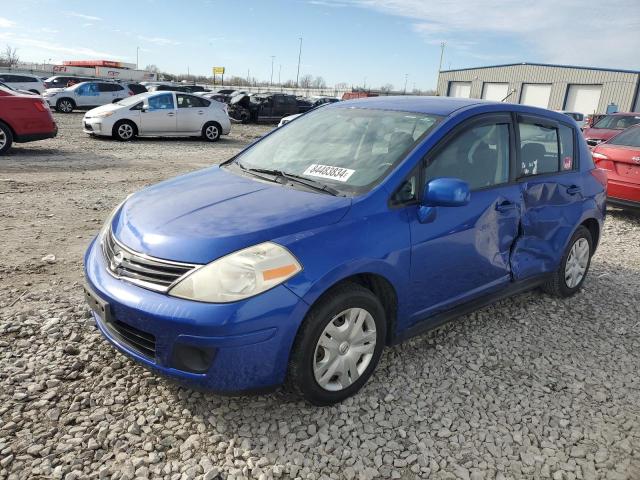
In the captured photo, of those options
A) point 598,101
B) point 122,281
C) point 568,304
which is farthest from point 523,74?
point 122,281

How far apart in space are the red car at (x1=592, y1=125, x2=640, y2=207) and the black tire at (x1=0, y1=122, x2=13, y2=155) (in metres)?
10.8

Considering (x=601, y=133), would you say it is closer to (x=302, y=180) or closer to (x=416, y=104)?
(x=416, y=104)

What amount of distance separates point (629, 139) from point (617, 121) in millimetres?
8051

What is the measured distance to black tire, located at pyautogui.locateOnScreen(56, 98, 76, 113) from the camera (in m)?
23.3

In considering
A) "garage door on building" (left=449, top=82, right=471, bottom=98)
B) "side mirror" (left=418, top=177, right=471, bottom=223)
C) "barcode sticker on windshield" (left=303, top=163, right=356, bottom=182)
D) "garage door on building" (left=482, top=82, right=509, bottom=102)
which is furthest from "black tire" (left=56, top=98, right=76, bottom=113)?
"garage door on building" (left=449, top=82, right=471, bottom=98)

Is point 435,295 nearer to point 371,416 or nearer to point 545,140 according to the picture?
point 371,416

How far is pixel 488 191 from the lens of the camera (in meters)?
3.47

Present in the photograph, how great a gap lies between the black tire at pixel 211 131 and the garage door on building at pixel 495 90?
1343 inches

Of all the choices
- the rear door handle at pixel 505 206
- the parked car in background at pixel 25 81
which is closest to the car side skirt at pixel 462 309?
the rear door handle at pixel 505 206

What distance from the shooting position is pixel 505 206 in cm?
357

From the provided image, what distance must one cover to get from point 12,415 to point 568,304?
426 centimetres

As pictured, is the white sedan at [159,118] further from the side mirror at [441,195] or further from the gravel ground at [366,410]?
the side mirror at [441,195]

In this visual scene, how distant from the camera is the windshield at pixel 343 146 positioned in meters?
3.12

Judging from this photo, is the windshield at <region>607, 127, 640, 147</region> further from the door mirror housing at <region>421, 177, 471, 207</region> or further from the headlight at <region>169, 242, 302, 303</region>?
the headlight at <region>169, 242, 302, 303</region>
